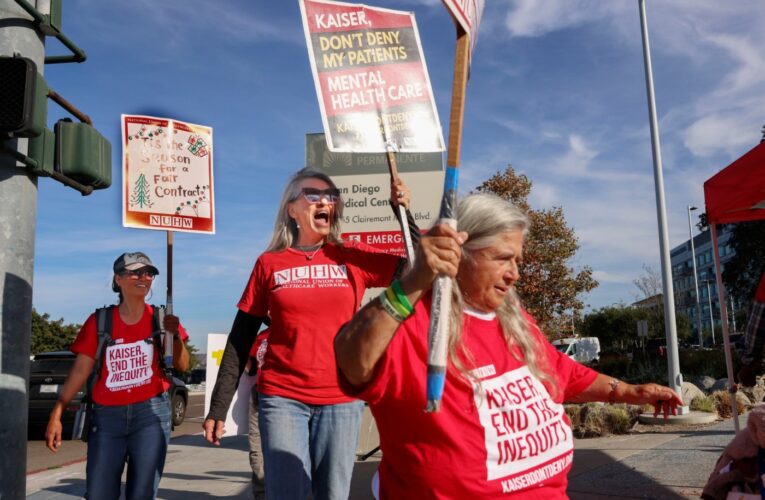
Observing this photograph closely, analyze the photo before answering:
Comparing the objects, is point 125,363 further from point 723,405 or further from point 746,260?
point 746,260

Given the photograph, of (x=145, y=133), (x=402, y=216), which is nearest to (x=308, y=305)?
(x=402, y=216)

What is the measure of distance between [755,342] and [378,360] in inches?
172

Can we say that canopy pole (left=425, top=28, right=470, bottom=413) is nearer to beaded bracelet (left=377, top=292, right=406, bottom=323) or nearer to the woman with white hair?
beaded bracelet (left=377, top=292, right=406, bottom=323)

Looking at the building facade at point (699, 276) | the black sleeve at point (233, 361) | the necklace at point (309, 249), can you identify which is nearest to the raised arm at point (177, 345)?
the black sleeve at point (233, 361)

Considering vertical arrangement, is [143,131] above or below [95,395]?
above

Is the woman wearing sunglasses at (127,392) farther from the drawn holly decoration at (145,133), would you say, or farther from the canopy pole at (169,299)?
the drawn holly decoration at (145,133)

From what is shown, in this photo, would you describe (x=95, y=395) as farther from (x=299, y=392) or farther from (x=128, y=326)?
(x=299, y=392)

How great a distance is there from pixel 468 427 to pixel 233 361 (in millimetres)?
1720

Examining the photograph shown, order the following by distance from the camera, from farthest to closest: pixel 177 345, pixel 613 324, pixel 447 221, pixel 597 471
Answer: pixel 613 324 < pixel 597 471 < pixel 177 345 < pixel 447 221

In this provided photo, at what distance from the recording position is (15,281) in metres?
4.15

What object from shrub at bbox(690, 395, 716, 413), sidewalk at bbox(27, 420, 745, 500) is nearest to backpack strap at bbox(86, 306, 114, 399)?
sidewalk at bbox(27, 420, 745, 500)

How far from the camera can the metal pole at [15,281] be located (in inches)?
158

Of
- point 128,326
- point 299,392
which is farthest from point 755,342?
point 128,326

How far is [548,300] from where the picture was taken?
919 inches
